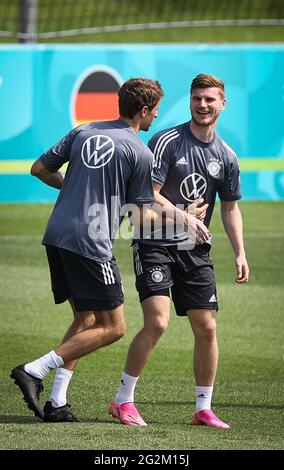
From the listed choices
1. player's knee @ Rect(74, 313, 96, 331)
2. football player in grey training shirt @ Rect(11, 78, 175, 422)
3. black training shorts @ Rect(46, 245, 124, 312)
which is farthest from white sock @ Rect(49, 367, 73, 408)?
black training shorts @ Rect(46, 245, 124, 312)

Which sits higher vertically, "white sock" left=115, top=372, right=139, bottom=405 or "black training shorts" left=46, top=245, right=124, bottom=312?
"black training shorts" left=46, top=245, right=124, bottom=312

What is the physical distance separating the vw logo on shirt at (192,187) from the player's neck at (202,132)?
0.26 meters

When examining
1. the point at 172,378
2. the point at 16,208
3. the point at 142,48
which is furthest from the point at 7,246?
the point at 172,378

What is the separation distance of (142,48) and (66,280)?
9754 mm

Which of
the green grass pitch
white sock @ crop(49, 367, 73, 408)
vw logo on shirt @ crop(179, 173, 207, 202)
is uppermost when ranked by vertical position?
vw logo on shirt @ crop(179, 173, 207, 202)

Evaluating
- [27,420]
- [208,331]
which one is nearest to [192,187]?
[208,331]

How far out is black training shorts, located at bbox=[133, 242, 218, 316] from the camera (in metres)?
7.25

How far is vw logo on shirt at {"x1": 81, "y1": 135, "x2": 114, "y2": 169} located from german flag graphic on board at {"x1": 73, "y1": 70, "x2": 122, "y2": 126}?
924cm

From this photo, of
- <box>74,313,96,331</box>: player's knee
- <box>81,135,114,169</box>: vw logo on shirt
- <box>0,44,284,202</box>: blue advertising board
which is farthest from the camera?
<box>0,44,284,202</box>: blue advertising board

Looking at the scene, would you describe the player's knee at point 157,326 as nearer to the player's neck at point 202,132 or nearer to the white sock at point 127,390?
the white sock at point 127,390

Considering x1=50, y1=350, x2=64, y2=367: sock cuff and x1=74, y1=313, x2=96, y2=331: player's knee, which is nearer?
x1=50, y1=350, x2=64, y2=367: sock cuff

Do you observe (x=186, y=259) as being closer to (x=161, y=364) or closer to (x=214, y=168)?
(x=214, y=168)

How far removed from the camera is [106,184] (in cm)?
688

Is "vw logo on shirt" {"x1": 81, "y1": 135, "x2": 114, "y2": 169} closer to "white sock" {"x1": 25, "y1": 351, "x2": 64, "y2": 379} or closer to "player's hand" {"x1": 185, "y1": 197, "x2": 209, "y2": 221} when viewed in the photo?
"player's hand" {"x1": 185, "y1": 197, "x2": 209, "y2": 221}
